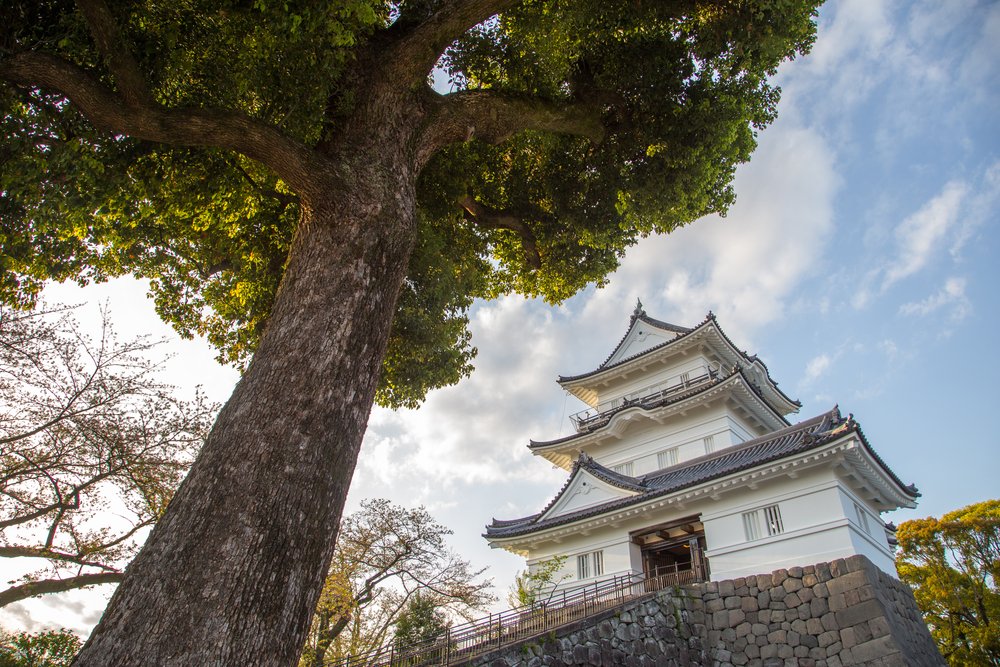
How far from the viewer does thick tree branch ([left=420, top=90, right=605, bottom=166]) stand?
21.5 ft

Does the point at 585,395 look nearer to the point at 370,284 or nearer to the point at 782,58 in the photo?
the point at 782,58

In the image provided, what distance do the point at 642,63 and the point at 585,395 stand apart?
63.7 ft

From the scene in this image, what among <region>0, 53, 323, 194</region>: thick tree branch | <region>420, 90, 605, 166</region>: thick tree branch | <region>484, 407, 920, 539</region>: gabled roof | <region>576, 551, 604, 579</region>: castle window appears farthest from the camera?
<region>576, 551, 604, 579</region>: castle window

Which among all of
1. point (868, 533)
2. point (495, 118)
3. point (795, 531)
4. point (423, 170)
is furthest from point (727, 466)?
point (495, 118)

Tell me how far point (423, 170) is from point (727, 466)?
1277cm

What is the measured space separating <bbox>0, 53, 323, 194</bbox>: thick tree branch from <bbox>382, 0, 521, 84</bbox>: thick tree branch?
1833 millimetres

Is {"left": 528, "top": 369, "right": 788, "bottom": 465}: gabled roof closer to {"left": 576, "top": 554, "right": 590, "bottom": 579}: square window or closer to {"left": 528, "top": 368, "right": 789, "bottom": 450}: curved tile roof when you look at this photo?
{"left": 528, "top": 368, "right": 789, "bottom": 450}: curved tile roof

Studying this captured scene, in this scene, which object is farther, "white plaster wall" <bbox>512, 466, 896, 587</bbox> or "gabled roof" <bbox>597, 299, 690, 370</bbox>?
"gabled roof" <bbox>597, 299, 690, 370</bbox>

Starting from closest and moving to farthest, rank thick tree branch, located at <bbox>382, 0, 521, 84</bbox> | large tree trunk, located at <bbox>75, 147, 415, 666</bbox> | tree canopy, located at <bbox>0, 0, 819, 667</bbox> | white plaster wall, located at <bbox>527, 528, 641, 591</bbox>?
large tree trunk, located at <bbox>75, 147, 415, 666</bbox>, tree canopy, located at <bbox>0, 0, 819, 667</bbox>, thick tree branch, located at <bbox>382, 0, 521, 84</bbox>, white plaster wall, located at <bbox>527, 528, 641, 591</bbox>

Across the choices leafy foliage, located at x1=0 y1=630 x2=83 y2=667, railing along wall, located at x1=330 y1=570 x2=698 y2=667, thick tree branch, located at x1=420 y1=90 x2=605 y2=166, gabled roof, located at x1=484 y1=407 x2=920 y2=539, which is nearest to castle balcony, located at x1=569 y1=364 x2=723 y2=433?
gabled roof, located at x1=484 y1=407 x2=920 y2=539

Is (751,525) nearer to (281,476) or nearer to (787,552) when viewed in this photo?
(787,552)

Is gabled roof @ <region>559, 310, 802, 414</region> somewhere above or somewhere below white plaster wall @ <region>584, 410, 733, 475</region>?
above

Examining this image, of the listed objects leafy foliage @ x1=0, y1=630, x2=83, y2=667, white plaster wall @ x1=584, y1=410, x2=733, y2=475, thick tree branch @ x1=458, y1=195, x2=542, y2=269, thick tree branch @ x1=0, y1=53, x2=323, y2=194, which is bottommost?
leafy foliage @ x1=0, y1=630, x2=83, y2=667

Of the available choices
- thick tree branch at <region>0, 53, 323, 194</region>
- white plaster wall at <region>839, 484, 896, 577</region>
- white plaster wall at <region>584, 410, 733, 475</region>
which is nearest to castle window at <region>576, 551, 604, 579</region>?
white plaster wall at <region>584, 410, 733, 475</region>
